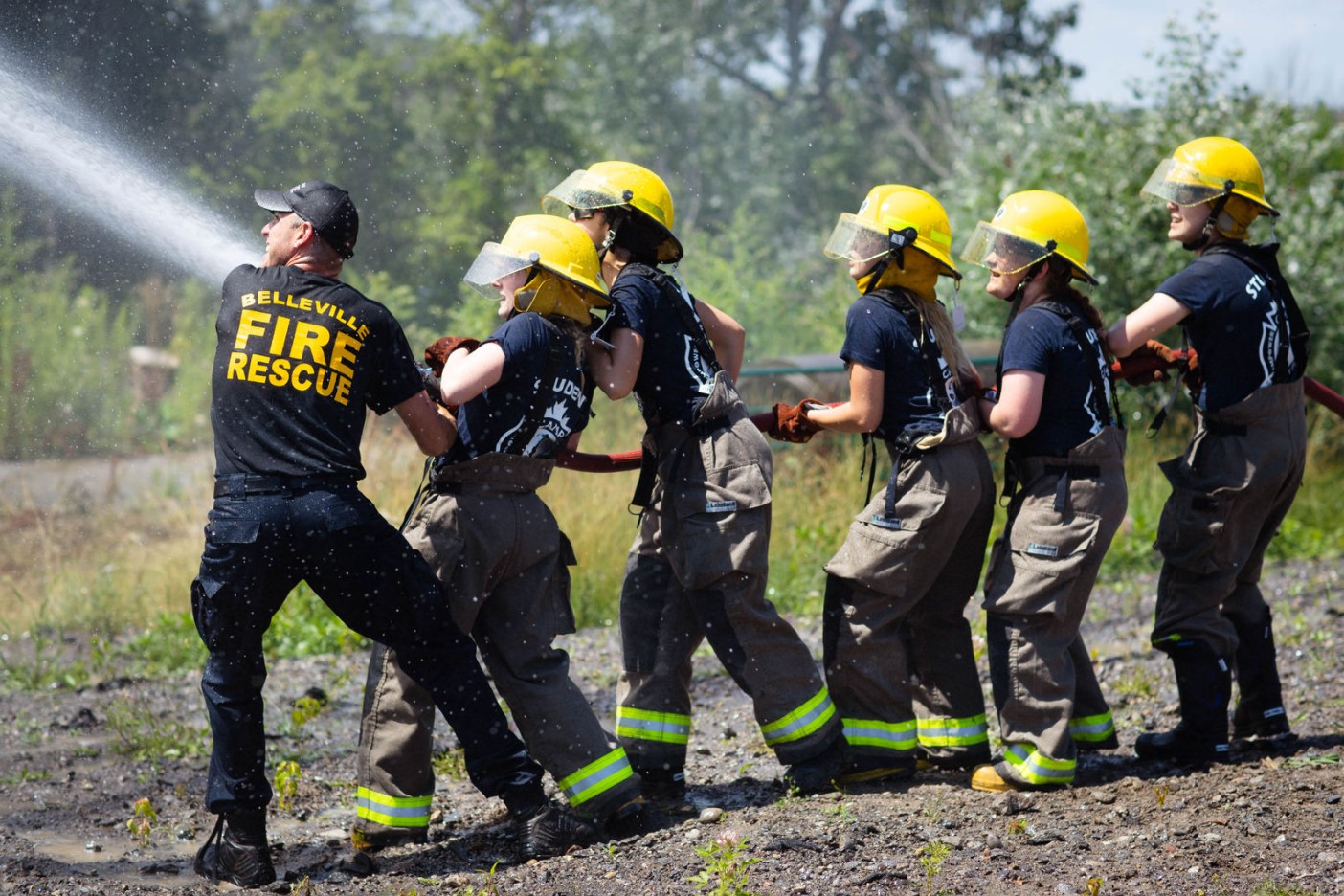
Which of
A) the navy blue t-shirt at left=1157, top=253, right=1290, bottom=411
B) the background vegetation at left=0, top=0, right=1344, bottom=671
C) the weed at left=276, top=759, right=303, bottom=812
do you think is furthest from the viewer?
the background vegetation at left=0, top=0, right=1344, bottom=671

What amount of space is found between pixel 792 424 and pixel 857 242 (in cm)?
65

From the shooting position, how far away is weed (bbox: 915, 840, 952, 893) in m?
3.39

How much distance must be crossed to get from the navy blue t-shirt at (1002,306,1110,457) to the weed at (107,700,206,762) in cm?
339

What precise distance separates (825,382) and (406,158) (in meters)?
10.6

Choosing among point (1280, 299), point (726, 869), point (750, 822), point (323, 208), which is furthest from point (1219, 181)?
point (323, 208)

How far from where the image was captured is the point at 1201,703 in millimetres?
4465

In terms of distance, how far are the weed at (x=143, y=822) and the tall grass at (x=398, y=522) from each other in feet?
6.67

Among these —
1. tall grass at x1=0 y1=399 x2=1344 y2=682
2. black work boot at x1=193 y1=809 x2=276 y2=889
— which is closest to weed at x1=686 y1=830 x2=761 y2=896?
black work boot at x1=193 y1=809 x2=276 y2=889

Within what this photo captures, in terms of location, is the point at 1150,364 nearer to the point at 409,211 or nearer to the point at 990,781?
the point at 990,781

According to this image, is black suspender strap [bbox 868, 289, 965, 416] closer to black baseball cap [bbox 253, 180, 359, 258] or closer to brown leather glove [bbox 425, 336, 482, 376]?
brown leather glove [bbox 425, 336, 482, 376]

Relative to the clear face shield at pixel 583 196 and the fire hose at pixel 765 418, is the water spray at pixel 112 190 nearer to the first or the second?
the clear face shield at pixel 583 196

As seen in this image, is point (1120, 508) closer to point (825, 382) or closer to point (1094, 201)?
point (825, 382)

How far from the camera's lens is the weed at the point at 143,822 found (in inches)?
164

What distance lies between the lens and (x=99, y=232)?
39.0 ft
